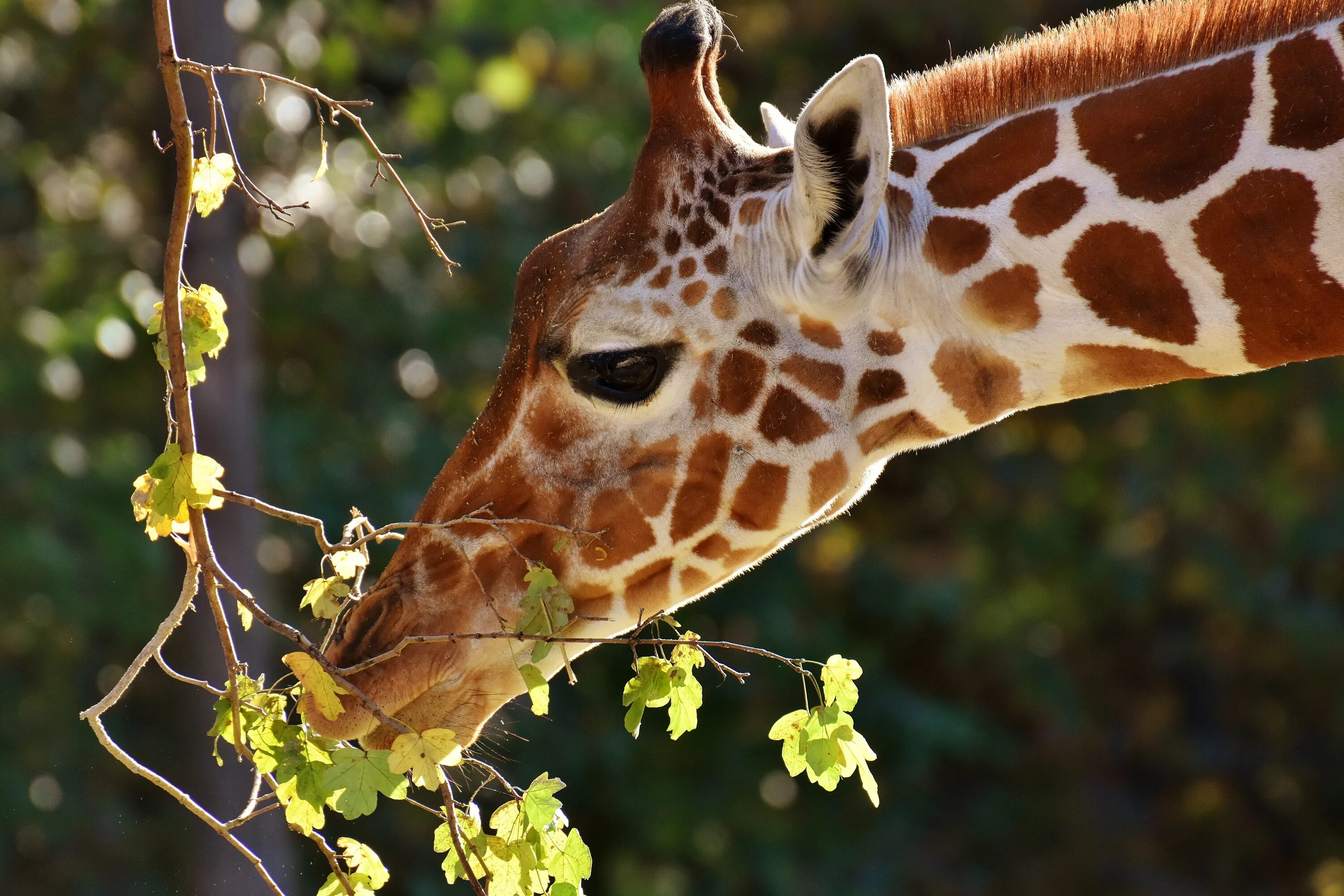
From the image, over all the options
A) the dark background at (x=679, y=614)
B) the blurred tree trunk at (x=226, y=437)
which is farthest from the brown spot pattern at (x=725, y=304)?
the dark background at (x=679, y=614)

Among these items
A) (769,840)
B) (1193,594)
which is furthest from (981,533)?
(769,840)

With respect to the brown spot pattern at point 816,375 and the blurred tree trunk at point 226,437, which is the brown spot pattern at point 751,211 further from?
the blurred tree trunk at point 226,437

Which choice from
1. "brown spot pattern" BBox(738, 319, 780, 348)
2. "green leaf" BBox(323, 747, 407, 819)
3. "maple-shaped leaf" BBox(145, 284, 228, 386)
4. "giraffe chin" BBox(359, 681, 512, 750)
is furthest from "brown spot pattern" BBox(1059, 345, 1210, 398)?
"maple-shaped leaf" BBox(145, 284, 228, 386)

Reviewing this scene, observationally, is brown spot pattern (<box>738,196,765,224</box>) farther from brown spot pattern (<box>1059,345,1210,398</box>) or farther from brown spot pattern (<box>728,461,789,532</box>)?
brown spot pattern (<box>1059,345,1210,398</box>)

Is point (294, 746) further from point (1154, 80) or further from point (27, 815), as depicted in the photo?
point (27, 815)

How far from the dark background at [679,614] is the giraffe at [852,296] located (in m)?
3.77

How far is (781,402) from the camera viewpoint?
2.40 metres

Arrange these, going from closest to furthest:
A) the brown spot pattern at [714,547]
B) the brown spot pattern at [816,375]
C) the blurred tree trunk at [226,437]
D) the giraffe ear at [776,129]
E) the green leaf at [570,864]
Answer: the green leaf at [570,864]
the brown spot pattern at [816,375]
the brown spot pattern at [714,547]
the giraffe ear at [776,129]
the blurred tree trunk at [226,437]

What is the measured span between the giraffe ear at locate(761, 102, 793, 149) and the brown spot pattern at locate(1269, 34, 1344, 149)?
34.6 inches

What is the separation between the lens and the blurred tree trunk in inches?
231

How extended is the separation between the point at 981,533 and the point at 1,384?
5059 millimetres

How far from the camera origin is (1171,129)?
2225mm

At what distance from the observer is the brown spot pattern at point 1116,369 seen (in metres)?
2.31

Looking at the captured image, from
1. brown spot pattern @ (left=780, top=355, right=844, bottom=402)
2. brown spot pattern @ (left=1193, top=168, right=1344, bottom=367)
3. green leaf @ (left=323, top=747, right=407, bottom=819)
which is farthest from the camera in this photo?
brown spot pattern @ (left=780, top=355, right=844, bottom=402)
